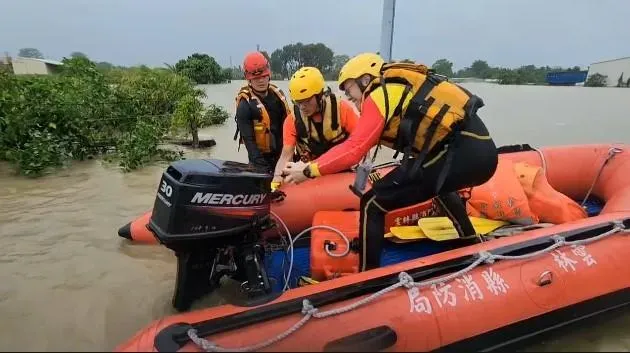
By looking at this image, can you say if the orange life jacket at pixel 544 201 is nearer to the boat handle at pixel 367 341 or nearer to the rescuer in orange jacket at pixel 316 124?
the rescuer in orange jacket at pixel 316 124

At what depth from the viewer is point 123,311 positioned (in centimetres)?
228

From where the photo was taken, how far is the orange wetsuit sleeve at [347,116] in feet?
10.3

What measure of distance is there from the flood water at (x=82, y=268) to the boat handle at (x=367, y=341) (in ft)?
1.38

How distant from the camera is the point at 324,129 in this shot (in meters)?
3.08

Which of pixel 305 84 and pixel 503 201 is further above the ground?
pixel 305 84

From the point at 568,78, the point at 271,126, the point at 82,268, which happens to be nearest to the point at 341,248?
the point at 271,126

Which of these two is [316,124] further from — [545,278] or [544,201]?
Answer: [545,278]

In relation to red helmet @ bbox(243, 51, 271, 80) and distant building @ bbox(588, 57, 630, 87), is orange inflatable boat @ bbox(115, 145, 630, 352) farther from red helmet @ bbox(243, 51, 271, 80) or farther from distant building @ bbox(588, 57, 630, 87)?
distant building @ bbox(588, 57, 630, 87)

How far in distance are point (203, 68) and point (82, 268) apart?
19.3 m

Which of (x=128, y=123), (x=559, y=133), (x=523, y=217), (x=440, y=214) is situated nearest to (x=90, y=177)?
(x=128, y=123)

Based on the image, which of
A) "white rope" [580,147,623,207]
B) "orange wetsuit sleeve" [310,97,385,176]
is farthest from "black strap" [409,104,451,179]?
"white rope" [580,147,623,207]

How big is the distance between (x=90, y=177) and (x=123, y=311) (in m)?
3.46

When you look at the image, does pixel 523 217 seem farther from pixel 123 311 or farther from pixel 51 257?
pixel 51 257

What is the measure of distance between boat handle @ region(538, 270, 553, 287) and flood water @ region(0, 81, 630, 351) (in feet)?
0.74
